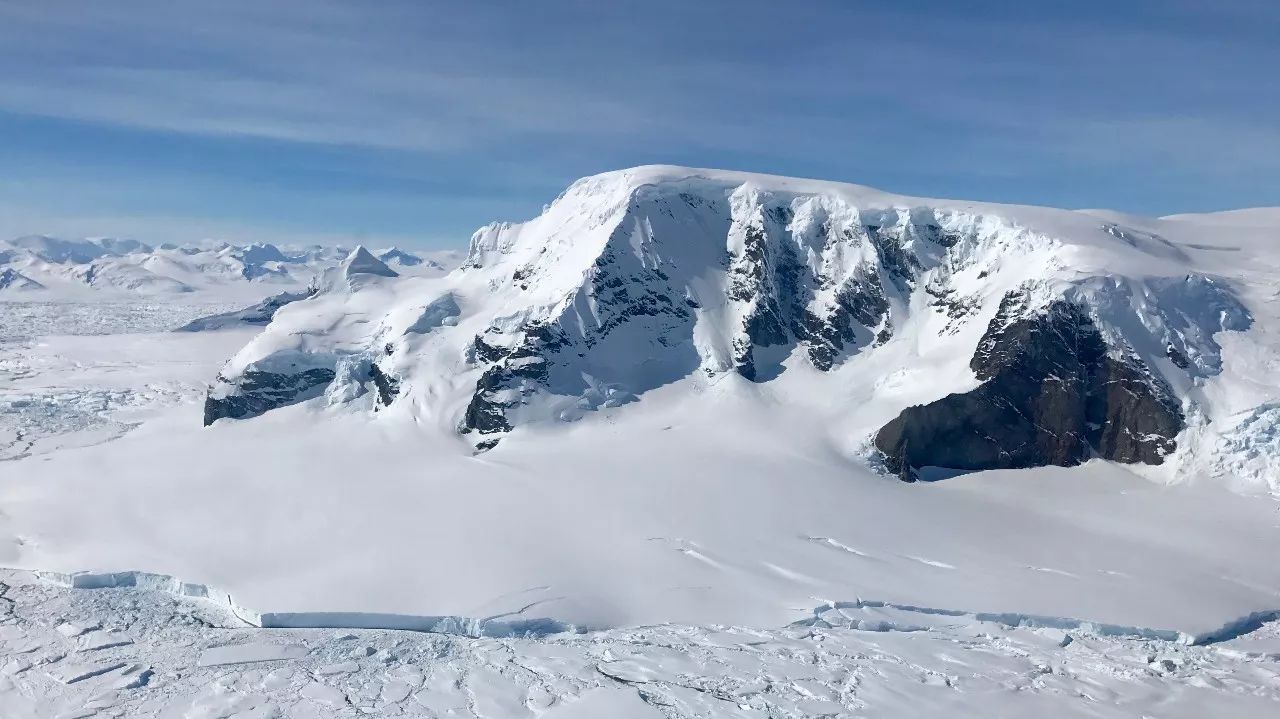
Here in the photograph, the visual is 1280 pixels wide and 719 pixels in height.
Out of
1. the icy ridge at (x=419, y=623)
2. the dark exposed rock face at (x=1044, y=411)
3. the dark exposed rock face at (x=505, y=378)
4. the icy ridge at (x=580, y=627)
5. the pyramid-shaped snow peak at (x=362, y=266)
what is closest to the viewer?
the icy ridge at (x=580, y=627)

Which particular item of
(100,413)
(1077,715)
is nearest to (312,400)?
(100,413)

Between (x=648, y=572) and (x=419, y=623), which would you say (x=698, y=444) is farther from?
(x=419, y=623)

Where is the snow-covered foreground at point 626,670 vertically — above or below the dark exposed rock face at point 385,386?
below

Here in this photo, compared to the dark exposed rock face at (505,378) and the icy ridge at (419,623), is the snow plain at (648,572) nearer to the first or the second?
the icy ridge at (419,623)

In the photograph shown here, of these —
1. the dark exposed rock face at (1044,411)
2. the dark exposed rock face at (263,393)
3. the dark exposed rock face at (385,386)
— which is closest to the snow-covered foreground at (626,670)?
the dark exposed rock face at (1044,411)

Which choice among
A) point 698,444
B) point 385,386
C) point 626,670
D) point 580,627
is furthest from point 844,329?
point 626,670

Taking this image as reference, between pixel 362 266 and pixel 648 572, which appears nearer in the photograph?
pixel 648 572
